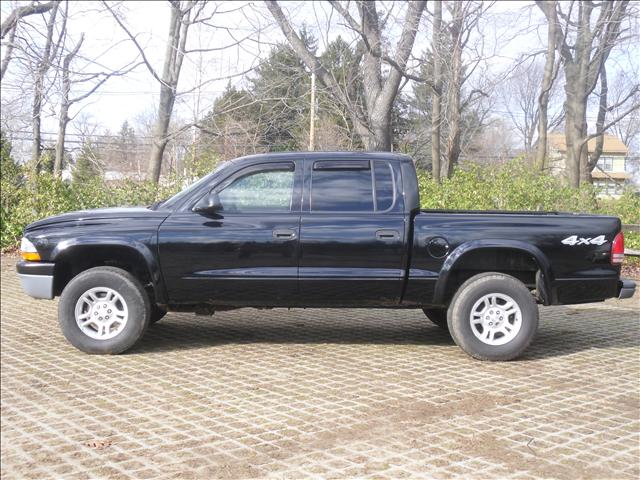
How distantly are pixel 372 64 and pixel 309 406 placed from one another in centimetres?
1203

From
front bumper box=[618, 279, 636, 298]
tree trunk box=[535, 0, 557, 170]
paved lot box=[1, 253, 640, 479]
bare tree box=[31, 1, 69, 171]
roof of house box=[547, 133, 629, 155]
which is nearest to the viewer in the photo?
paved lot box=[1, 253, 640, 479]

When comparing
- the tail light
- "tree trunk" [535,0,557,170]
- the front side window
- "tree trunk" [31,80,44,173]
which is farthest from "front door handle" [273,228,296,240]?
"tree trunk" [535,0,557,170]

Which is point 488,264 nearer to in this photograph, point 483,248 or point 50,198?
point 483,248

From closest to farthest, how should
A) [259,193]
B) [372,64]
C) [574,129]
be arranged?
[259,193] < [372,64] < [574,129]

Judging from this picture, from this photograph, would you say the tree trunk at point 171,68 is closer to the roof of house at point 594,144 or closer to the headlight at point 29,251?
the headlight at point 29,251

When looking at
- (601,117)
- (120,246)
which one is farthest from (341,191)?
(601,117)

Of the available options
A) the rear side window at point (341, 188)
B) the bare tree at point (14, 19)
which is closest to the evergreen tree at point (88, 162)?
the bare tree at point (14, 19)

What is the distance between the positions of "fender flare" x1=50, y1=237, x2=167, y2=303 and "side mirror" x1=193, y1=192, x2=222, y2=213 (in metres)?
0.59

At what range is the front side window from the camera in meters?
6.69

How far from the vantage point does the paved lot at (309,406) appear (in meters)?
3.91

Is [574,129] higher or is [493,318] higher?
[574,129]

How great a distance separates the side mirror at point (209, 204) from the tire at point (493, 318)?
7.69 feet

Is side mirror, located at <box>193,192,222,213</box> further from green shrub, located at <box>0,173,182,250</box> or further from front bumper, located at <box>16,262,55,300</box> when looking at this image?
green shrub, located at <box>0,173,182,250</box>

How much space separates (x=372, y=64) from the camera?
15.9 metres
